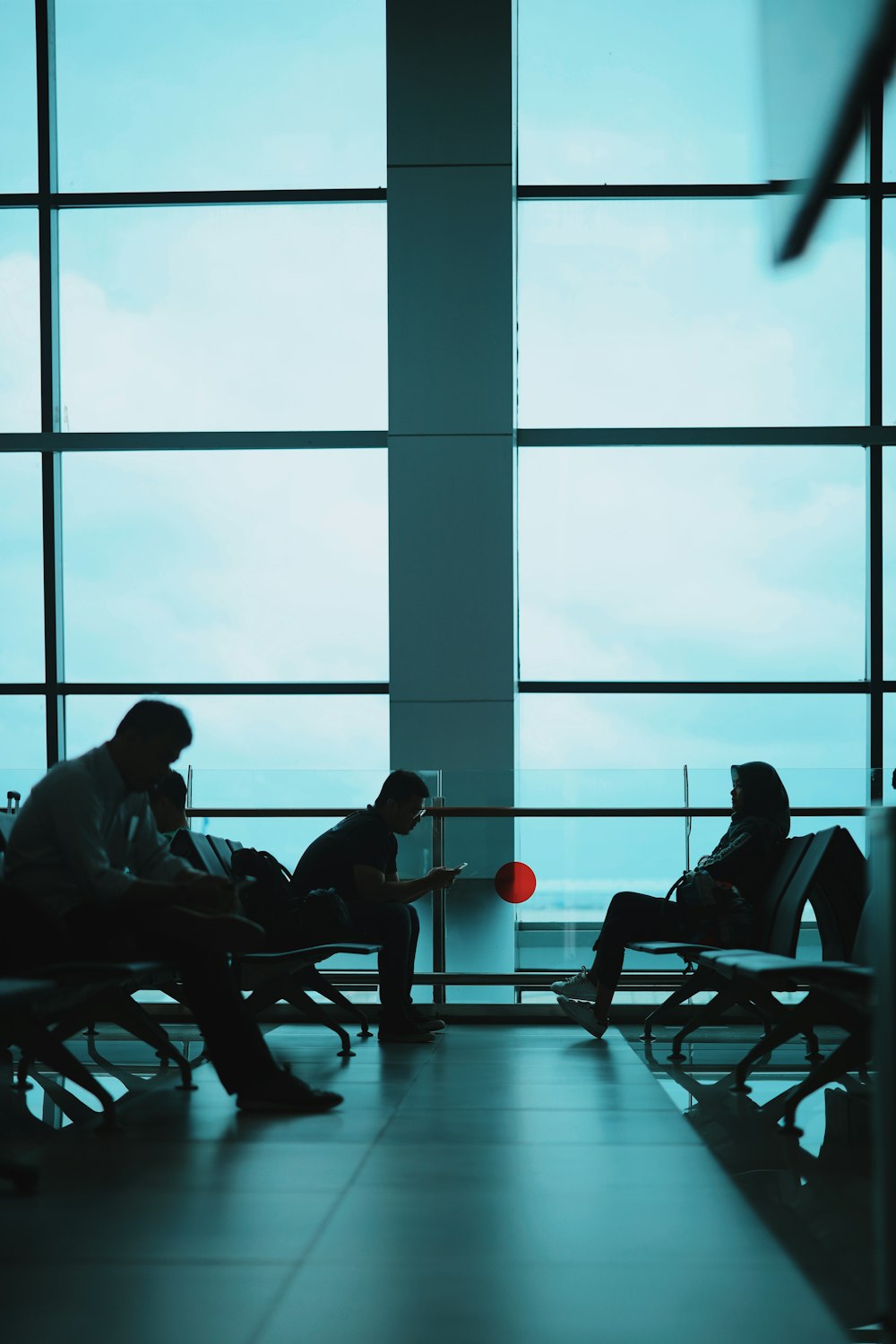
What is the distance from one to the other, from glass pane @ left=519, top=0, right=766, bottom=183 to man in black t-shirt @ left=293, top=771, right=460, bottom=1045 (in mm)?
5795

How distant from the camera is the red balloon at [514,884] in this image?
6.40 m

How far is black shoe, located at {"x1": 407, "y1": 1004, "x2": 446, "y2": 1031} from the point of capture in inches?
219

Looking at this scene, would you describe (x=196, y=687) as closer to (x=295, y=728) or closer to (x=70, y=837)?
(x=295, y=728)

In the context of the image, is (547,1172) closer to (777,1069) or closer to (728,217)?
(777,1069)

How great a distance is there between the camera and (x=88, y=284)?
379 inches

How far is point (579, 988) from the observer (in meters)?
5.66

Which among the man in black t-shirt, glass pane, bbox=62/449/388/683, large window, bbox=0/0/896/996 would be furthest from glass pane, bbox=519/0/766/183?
the man in black t-shirt

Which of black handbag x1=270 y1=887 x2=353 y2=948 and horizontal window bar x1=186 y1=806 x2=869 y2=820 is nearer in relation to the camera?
black handbag x1=270 y1=887 x2=353 y2=948

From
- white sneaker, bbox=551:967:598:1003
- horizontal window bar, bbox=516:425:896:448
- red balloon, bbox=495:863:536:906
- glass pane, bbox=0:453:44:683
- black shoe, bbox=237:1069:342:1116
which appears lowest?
white sneaker, bbox=551:967:598:1003

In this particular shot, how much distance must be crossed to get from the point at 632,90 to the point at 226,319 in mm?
3367

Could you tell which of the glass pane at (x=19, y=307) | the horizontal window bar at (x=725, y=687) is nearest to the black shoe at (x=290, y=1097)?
the horizontal window bar at (x=725, y=687)

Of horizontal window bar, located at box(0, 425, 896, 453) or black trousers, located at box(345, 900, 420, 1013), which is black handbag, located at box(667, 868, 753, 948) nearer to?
black trousers, located at box(345, 900, 420, 1013)

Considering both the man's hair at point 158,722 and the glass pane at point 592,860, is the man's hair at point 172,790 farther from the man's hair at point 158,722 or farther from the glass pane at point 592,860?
the man's hair at point 158,722

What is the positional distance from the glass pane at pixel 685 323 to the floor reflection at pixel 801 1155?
5269mm
